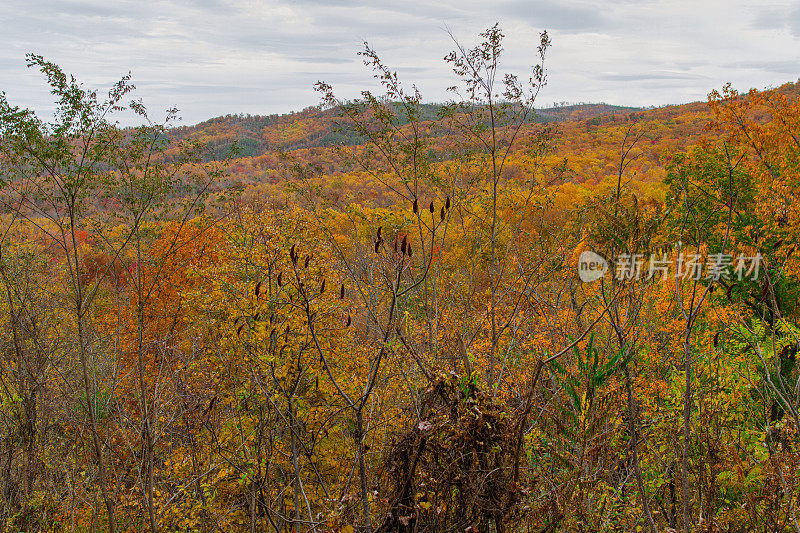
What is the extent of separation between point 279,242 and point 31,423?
3785 mm

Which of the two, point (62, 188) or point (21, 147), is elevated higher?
point (21, 147)

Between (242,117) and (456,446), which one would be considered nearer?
(456,446)

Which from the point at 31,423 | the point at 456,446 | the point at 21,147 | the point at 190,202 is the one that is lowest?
the point at 31,423

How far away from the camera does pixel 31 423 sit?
6164 millimetres

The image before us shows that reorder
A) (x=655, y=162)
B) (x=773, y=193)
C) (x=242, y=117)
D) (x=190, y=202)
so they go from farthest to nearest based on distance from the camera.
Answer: (x=242, y=117)
(x=655, y=162)
(x=773, y=193)
(x=190, y=202)

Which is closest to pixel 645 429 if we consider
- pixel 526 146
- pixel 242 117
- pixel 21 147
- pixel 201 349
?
pixel 526 146

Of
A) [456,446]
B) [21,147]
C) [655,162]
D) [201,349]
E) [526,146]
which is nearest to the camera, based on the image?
[456,446]

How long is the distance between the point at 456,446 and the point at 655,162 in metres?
81.3

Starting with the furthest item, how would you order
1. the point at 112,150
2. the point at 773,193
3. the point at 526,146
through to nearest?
the point at 773,193 → the point at 526,146 → the point at 112,150

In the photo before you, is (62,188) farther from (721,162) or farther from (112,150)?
(721,162)

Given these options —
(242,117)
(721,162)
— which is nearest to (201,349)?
(721,162)

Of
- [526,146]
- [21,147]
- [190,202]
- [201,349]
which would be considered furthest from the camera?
[201,349]

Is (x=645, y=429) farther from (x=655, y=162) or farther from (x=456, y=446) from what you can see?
(x=655, y=162)

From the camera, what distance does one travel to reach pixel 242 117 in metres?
162
